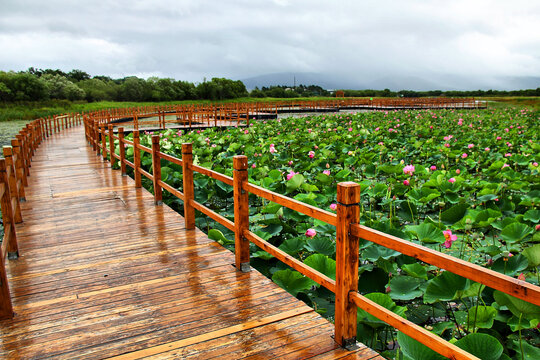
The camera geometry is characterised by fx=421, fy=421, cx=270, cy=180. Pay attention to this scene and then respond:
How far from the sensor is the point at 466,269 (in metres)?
1.32

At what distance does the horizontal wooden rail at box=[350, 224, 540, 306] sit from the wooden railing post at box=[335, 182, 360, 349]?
0.15 feet

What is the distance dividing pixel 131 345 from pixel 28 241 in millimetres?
2077

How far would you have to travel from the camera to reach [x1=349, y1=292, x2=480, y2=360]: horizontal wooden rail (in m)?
1.32

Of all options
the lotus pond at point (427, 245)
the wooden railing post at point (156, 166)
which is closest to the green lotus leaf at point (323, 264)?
the lotus pond at point (427, 245)

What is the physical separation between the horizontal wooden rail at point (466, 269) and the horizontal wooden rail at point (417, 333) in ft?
0.76

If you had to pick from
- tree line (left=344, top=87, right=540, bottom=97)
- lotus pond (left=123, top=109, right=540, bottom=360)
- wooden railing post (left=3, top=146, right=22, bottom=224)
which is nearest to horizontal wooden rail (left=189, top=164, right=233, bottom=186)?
lotus pond (left=123, top=109, right=540, bottom=360)

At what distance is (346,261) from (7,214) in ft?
8.27

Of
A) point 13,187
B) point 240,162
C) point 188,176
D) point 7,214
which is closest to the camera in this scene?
point 240,162

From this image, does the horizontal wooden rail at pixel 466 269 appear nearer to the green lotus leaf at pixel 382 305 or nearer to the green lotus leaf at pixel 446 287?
the green lotus leaf at pixel 382 305

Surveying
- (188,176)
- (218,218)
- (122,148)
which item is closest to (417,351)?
(218,218)

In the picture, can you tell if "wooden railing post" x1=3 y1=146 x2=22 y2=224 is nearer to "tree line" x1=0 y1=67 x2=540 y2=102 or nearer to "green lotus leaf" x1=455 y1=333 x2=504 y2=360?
"green lotus leaf" x1=455 y1=333 x2=504 y2=360

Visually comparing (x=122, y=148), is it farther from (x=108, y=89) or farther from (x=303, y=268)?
(x=108, y=89)

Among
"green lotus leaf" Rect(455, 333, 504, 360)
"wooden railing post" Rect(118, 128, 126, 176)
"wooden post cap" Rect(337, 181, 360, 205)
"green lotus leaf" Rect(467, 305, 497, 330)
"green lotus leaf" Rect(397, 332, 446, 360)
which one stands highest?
"wooden post cap" Rect(337, 181, 360, 205)

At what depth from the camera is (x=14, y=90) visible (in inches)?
1571
